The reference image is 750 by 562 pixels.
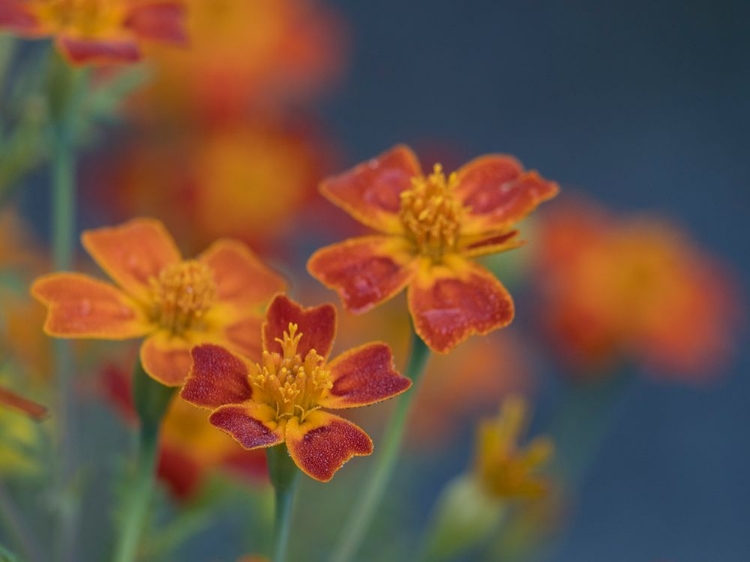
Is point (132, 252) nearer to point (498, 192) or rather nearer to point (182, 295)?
point (182, 295)

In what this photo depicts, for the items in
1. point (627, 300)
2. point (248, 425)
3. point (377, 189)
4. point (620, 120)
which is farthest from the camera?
point (620, 120)

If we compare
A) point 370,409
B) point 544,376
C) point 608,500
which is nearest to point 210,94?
point 370,409

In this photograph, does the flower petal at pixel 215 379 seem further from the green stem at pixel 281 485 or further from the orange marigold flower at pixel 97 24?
the orange marigold flower at pixel 97 24

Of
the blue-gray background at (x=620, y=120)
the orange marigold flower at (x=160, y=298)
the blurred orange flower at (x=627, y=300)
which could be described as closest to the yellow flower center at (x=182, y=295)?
the orange marigold flower at (x=160, y=298)

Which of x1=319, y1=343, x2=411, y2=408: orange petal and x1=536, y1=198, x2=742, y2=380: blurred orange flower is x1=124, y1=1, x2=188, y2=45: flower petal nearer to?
x1=319, y1=343, x2=411, y2=408: orange petal

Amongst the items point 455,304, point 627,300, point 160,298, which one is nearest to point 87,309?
point 160,298

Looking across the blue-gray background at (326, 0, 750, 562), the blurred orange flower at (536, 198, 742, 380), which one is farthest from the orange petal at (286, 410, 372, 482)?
the blue-gray background at (326, 0, 750, 562)
